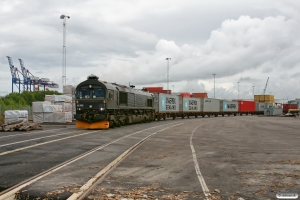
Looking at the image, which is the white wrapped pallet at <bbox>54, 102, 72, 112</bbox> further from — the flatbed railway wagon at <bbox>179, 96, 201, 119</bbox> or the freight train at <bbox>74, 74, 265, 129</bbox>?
the flatbed railway wagon at <bbox>179, 96, 201, 119</bbox>

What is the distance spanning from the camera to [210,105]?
67938 millimetres

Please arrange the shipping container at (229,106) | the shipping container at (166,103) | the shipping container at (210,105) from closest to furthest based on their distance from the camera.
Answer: the shipping container at (166,103) → the shipping container at (210,105) → the shipping container at (229,106)

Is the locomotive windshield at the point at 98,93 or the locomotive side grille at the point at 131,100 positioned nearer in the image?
the locomotive windshield at the point at 98,93

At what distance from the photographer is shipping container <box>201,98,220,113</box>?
6512cm

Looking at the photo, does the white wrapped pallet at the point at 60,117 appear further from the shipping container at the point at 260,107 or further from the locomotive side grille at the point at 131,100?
the shipping container at the point at 260,107

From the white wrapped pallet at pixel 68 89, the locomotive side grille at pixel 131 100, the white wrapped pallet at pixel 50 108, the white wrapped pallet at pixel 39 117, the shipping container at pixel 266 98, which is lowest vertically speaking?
the white wrapped pallet at pixel 39 117

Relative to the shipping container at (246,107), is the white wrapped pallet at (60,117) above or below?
below

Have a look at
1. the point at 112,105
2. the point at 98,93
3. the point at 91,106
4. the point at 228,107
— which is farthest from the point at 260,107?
the point at 91,106

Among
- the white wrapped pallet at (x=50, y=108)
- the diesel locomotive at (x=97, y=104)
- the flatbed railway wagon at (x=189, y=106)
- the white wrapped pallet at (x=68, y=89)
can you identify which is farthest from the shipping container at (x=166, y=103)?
the diesel locomotive at (x=97, y=104)

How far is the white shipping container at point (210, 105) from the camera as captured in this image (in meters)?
65.1

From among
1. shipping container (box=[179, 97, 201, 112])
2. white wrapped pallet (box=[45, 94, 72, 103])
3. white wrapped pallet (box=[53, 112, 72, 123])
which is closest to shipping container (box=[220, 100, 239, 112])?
shipping container (box=[179, 97, 201, 112])

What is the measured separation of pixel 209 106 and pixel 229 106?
11.2m

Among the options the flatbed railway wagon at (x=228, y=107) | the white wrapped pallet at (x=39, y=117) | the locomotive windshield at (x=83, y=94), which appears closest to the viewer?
the locomotive windshield at (x=83, y=94)

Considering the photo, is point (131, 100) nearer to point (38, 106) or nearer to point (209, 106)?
point (38, 106)
